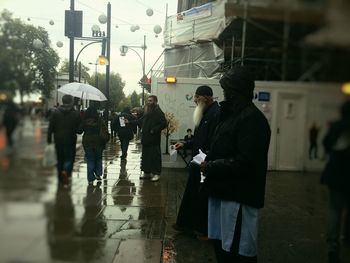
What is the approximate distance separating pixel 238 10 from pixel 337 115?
1.45ft

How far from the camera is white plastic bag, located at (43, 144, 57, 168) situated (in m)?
1.18

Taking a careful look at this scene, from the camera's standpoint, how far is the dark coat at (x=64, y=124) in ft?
3.83

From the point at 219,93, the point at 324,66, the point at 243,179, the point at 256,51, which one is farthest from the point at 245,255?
the point at 219,93

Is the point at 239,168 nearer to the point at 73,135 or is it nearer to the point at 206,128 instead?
the point at 73,135

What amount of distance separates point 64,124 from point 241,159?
1.45 meters

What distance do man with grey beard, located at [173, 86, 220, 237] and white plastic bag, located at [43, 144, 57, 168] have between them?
287 cm

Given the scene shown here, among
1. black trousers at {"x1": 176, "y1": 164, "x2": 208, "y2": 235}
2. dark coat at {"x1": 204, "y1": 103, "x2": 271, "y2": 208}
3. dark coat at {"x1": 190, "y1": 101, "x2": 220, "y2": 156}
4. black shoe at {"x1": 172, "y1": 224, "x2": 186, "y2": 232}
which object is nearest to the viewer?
dark coat at {"x1": 204, "y1": 103, "x2": 271, "y2": 208}

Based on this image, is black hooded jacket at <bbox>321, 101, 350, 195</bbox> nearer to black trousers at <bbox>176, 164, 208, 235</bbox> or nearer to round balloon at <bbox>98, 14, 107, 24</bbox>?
round balloon at <bbox>98, 14, 107, 24</bbox>

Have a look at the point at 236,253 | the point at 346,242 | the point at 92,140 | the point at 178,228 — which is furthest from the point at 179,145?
the point at 346,242

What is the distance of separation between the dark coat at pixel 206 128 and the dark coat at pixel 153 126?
12.5 feet

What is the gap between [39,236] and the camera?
1285 millimetres

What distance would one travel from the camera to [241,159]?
2.46 meters

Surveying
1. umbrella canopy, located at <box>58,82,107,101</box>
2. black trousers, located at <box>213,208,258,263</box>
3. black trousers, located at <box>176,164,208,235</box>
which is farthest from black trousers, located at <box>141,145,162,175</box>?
umbrella canopy, located at <box>58,82,107,101</box>

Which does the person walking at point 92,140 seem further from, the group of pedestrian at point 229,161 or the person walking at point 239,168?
the person walking at point 239,168
